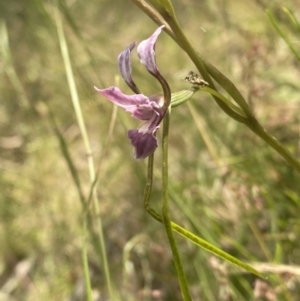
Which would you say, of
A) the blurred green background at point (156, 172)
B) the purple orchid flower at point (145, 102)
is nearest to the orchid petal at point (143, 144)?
the purple orchid flower at point (145, 102)

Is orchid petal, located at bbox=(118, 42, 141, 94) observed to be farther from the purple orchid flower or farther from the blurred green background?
the blurred green background

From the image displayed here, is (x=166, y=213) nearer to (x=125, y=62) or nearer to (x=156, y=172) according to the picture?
(x=125, y=62)

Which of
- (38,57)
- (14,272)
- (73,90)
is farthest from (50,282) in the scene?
(38,57)

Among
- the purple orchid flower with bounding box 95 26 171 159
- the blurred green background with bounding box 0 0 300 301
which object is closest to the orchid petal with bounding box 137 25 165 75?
the purple orchid flower with bounding box 95 26 171 159

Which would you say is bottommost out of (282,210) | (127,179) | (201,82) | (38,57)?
(282,210)

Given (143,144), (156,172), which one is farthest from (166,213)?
(156,172)

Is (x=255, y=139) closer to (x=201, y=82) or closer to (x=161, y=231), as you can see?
(x=161, y=231)

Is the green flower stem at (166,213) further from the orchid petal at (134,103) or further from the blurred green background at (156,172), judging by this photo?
the blurred green background at (156,172)
